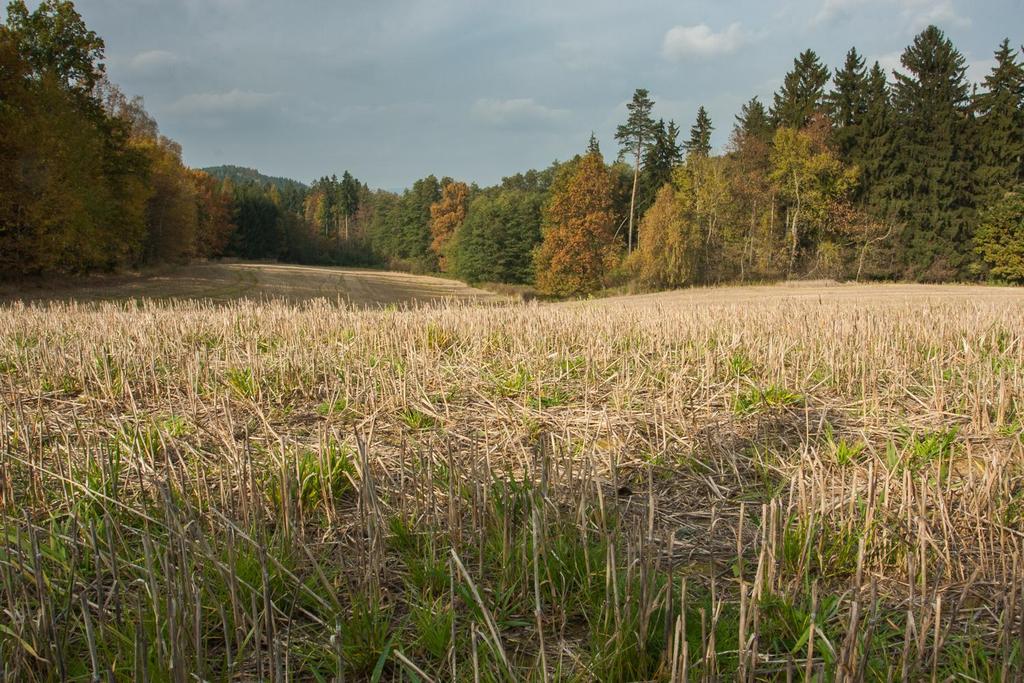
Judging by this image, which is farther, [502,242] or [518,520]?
[502,242]

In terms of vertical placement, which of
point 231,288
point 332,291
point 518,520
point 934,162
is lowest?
point 518,520

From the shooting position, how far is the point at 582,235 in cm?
4750

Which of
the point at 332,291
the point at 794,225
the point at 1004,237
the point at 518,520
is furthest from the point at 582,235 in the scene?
the point at 518,520

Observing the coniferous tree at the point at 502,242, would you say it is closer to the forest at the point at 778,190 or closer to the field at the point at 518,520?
the forest at the point at 778,190

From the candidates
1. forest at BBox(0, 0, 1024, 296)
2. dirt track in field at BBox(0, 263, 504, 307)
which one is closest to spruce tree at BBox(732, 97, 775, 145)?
forest at BBox(0, 0, 1024, 296)

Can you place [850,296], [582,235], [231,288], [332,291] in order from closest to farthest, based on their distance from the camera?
[850,296] → [231,288] → [332,291] → [582,235]

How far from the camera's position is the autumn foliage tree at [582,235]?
156 feet

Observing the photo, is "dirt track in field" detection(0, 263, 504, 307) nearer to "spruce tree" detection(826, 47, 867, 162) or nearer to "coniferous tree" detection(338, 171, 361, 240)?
"spruce tree" detection(826, 47, 867, 162)

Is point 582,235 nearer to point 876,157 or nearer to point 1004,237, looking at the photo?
point 876,157

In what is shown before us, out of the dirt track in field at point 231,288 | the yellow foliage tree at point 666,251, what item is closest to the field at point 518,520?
the dirt track in field at point 231,288

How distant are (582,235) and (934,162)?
26084mm

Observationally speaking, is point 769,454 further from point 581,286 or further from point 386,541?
point 581,286

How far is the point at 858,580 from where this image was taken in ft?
6.46

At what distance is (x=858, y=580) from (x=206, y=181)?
8432cm
